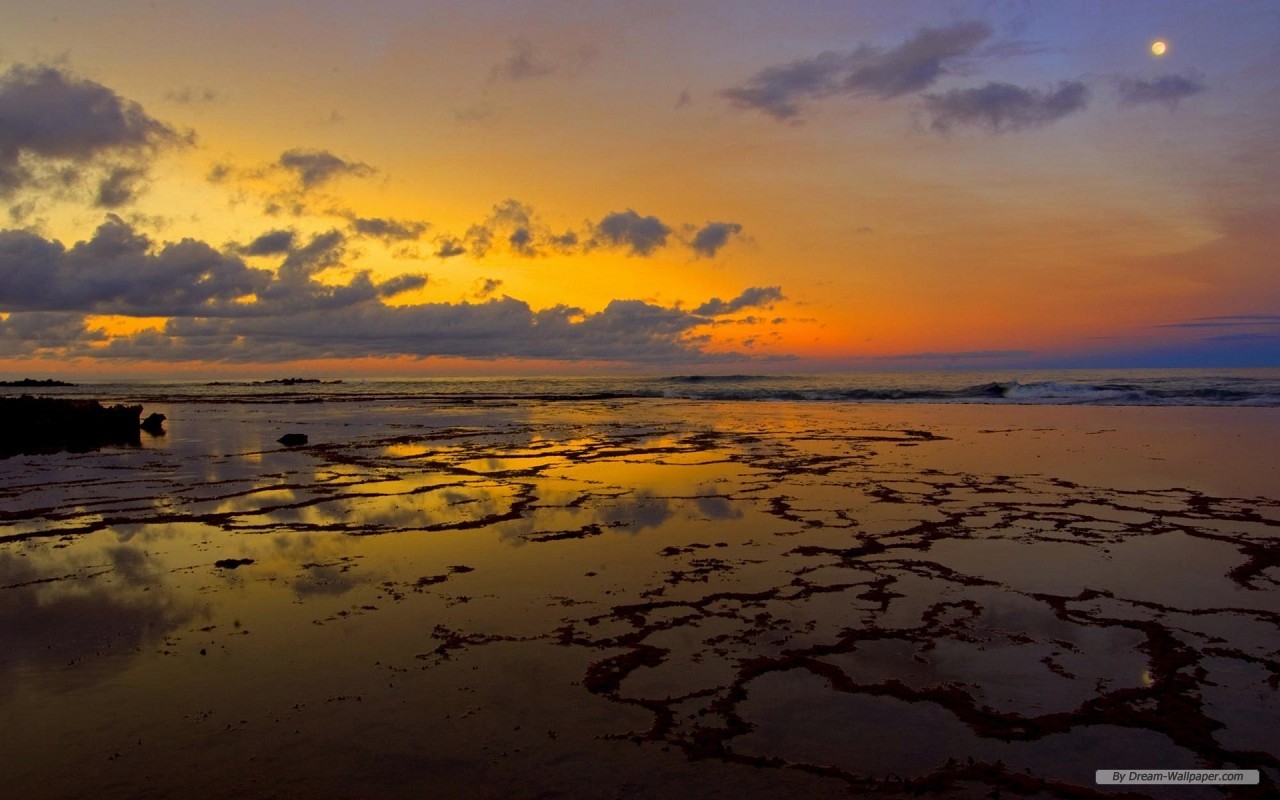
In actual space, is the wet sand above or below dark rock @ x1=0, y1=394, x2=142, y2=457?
below

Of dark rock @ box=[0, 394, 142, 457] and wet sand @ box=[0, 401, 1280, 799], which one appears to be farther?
dark rock @ box=[0, 394, 142, 457]

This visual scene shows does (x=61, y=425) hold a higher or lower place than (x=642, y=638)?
higher

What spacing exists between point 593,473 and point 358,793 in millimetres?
12755

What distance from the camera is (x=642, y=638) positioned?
264 inches

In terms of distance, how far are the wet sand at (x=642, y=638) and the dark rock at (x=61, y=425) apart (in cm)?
1296

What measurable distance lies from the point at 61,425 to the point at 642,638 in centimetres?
2918

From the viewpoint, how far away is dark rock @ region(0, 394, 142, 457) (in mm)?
25578

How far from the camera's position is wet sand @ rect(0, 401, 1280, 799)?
15.3 feet

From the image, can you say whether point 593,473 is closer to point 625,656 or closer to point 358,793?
point 625,656

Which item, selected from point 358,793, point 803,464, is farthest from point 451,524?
point 803,464

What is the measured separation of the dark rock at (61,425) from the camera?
25.6 metres

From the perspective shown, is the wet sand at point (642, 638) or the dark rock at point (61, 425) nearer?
the wet sand at point (642, 638)

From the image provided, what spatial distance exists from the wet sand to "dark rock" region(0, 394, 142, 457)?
1296 centimetres

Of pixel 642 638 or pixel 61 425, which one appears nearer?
pixel 642 638
